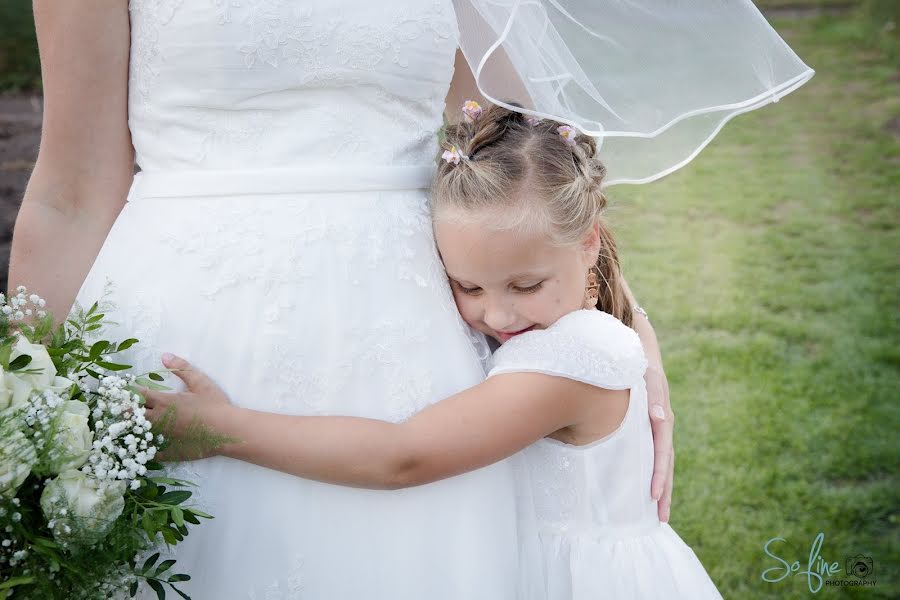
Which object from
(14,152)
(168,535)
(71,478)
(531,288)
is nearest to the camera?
(71,478)

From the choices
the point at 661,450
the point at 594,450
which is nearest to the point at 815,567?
the point at 661,450

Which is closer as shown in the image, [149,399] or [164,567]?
[164,567]

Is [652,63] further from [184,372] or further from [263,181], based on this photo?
[184,372]

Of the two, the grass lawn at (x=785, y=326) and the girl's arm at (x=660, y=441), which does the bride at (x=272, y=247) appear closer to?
the girl's arm at (x=660, y=441)

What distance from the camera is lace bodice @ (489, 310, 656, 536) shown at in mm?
2295

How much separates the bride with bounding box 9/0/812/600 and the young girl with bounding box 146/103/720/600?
0.09 m

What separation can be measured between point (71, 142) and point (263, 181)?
0.44 metres

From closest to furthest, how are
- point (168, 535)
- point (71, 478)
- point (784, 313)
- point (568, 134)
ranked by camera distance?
point (71, 478) → point (168, 535) → point (568, 134) → point (784, 313)

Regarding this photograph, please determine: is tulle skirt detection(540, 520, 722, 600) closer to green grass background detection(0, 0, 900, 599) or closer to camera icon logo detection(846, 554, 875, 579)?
green grass background detection(0, 0, 900, 599)

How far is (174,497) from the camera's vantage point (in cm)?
183

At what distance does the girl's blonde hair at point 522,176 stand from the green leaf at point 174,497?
898 mm

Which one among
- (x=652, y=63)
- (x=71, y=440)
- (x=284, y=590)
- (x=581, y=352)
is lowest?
(x=284, y=590)

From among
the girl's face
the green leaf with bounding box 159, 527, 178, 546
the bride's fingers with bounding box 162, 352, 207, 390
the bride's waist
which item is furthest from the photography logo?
the green leaf with bounding box 159, 527, 178, 546

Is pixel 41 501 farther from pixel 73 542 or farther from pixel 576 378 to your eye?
pixel 576 378
